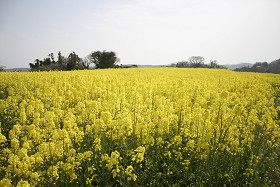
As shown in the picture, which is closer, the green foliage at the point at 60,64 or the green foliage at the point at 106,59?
the green foliage at the point at 60,64

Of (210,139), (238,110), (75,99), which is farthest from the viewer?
(75,99)

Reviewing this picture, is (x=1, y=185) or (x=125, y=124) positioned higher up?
(x=125, y=124)

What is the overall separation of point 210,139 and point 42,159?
431 centimetres

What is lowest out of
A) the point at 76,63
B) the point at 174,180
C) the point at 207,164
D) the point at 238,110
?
the point at 174,180

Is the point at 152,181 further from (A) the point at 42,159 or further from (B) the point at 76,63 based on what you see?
(B) the point at 76,63

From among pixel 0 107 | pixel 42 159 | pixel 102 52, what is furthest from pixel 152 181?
pixel 102 52

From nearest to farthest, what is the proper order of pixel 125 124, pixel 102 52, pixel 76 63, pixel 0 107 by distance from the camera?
pixel 125 124
pixel 0 107
pixel 76 63
pixel 102 52

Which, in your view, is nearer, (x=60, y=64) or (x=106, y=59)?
(x=60, y=64)

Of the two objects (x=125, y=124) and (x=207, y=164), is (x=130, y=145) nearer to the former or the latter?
(x=125, y=124)

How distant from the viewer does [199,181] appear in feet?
12.2

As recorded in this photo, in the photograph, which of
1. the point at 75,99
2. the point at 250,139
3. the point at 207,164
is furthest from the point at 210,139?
the point at 75,99

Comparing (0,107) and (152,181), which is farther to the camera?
(0,107)

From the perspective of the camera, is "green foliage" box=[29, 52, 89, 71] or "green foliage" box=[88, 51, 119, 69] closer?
"green foliage" box=[29, 52, 89, 71]

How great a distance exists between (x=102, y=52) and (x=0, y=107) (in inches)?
2263
